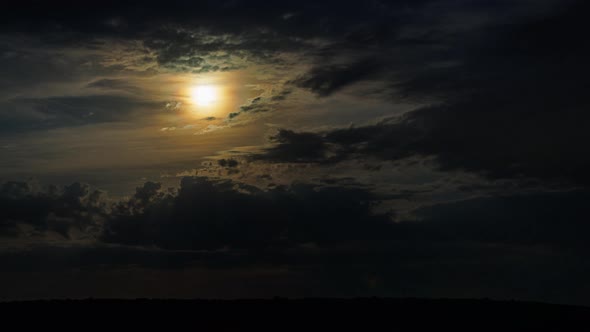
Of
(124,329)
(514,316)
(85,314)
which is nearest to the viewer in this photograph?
(124,329)

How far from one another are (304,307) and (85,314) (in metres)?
15.4

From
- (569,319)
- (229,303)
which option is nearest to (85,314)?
(229,303)

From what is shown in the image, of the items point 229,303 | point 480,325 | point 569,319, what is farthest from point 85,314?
point 569,319

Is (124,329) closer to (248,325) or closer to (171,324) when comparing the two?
(171,324)

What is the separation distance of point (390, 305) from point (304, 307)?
21.9ft

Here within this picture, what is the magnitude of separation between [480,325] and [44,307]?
3098cm

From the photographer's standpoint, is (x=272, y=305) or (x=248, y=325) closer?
(x=248, y=325)

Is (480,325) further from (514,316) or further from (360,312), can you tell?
(360,312)

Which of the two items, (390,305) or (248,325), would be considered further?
(390,305)

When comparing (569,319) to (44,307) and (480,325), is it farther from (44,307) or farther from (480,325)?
(44,307)

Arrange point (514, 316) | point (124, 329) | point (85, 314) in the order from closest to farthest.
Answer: point (124, 329) → point (85, 314) → point (514, 316)

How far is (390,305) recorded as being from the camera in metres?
60.2

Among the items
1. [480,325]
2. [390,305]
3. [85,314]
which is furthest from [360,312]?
[85,314]

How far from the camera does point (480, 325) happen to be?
55969mm
